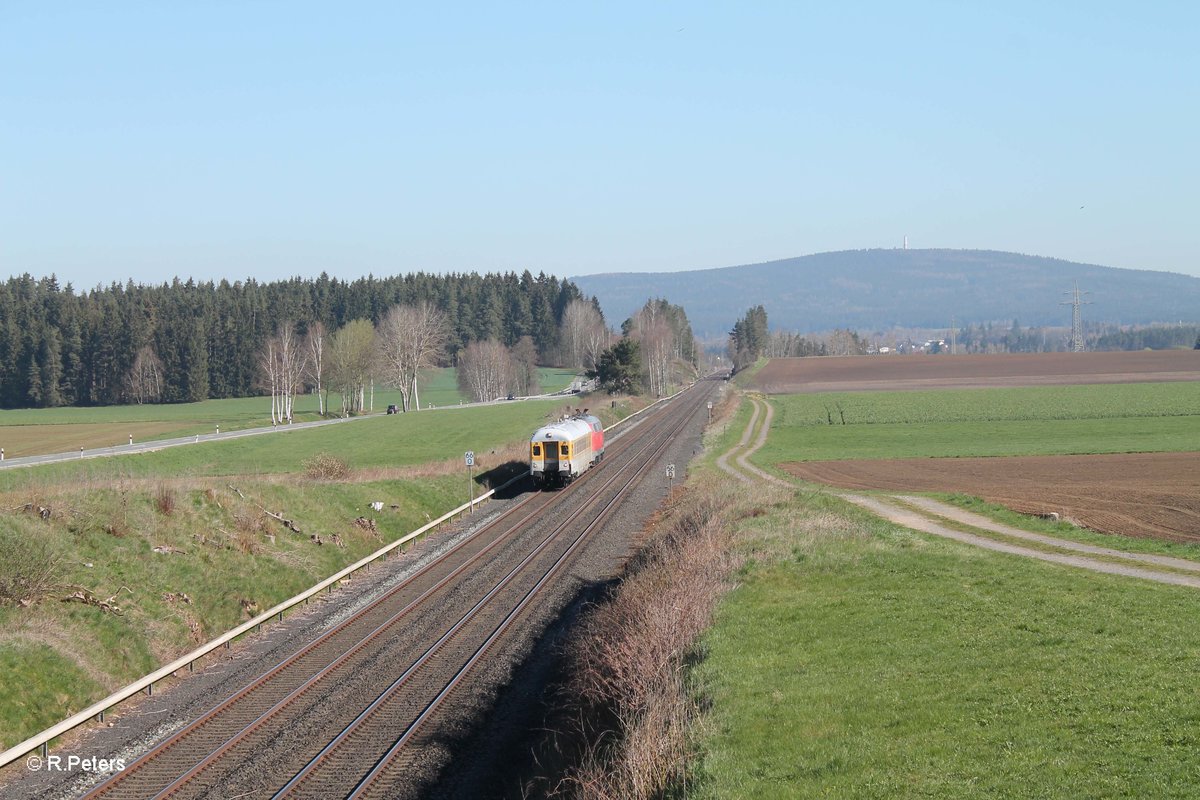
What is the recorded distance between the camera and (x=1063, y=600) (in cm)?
1761

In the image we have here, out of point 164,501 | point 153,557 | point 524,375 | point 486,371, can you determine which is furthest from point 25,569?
point 524,375

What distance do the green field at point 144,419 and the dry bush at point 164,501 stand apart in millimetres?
40547

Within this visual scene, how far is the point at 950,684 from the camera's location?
1335 cm

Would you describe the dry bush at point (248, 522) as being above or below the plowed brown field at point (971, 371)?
below

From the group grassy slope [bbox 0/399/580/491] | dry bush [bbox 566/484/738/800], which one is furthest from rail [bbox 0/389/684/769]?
grassy slope [bbox 0/399/580/491]

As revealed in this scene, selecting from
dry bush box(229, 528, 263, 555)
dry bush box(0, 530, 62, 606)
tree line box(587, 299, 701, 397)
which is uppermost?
tree line box(587, 299, 701, 397)

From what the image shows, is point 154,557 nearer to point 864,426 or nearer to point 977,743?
point 977,743

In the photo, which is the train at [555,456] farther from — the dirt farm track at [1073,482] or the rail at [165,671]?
the rail at [165,671]

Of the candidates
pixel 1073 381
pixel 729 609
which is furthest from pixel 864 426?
pixel 729 609

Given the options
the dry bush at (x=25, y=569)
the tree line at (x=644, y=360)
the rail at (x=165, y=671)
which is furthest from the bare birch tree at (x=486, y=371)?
the dry bush at (x=25, y=569)

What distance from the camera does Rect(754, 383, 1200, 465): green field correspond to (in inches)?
2315

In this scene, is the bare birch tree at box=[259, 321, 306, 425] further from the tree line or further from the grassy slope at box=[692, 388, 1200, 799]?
the grassy slope at box=[692, 388, 1200, 799]

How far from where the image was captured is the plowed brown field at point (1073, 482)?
107 ft

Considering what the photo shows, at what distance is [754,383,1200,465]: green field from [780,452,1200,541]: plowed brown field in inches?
147
